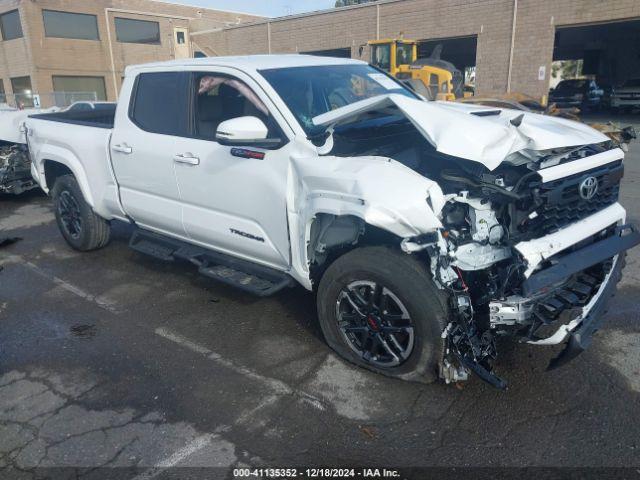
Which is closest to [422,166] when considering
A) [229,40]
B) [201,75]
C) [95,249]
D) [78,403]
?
[201,75]

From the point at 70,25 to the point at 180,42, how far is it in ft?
27.2

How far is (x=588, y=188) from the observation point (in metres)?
3.28

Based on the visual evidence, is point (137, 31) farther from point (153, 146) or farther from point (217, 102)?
point (217, 102)

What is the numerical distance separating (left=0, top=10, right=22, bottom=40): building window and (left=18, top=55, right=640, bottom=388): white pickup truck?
38.8m

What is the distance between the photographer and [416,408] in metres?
3.22

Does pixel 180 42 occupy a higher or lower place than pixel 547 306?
higher

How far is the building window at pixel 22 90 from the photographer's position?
35.0 meters

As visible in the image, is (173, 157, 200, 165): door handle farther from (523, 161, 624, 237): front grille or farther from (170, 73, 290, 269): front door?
(523, 161, 624, 237): front grille

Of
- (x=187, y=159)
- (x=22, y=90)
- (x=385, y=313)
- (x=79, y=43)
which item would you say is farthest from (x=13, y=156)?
(x=22, y=90)

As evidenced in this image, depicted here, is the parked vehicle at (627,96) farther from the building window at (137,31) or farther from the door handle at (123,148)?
the building window at (137,31)

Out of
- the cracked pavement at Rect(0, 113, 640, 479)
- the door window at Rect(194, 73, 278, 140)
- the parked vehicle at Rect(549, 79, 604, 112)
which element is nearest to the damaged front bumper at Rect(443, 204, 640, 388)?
the cracked pavement at Rect(0, 113, 640, 479)

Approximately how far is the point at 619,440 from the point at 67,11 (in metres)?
42.5

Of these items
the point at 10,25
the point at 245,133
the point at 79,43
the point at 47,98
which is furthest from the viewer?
the point at 79,43

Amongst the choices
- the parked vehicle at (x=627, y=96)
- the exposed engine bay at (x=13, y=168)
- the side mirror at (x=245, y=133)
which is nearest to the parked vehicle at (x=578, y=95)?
the parked vehicle at (x=627, y=96)
